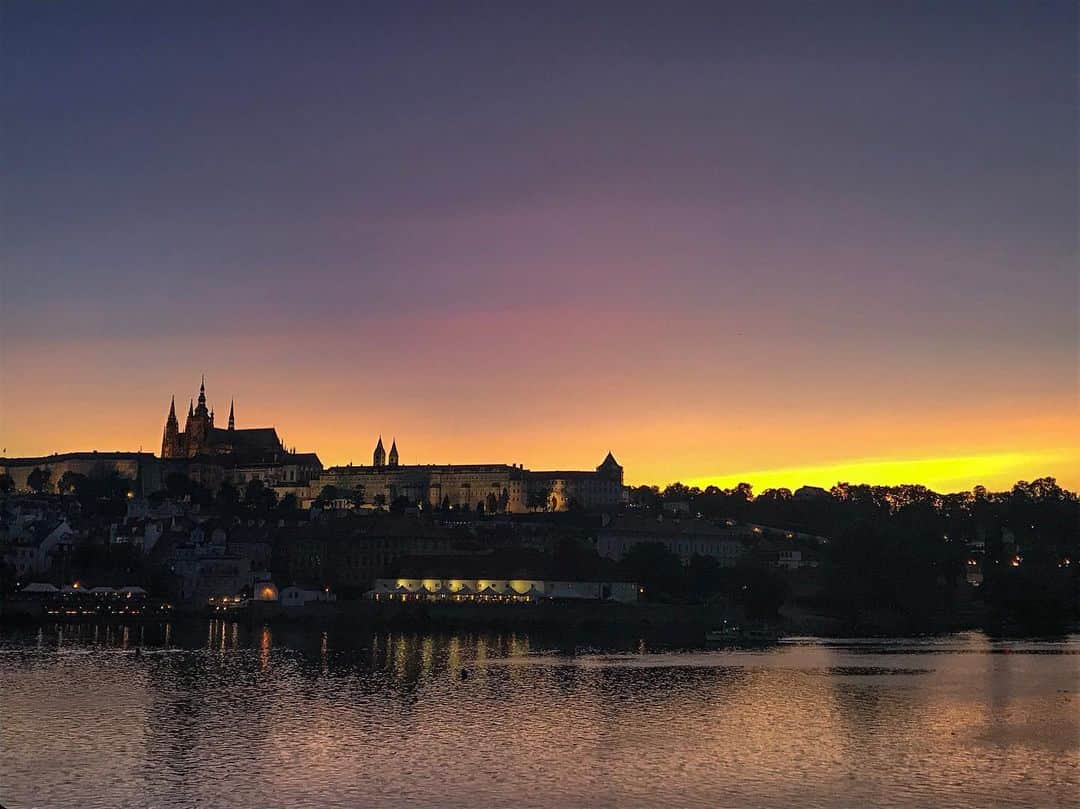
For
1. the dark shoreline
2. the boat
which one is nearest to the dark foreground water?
the boat

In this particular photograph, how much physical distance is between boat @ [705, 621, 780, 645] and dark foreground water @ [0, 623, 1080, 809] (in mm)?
11037

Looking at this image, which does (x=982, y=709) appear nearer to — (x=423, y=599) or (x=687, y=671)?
(x=687, y=671)

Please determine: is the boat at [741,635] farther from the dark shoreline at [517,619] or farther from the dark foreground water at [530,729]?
the dark foreground water at [530,729]

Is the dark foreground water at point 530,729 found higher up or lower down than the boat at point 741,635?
lower down

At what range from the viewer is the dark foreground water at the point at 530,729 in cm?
3994

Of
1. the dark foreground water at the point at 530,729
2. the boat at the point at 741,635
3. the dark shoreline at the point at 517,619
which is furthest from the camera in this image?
the dark shoreline at the point at 517,619

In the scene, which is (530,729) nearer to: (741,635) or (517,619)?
(741,635)

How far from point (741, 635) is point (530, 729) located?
49.1 metres

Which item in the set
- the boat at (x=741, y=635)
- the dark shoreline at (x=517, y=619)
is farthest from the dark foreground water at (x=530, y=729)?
the dark shoreline at (x=517, y=619)

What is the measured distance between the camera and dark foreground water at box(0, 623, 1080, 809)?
39.9 metres

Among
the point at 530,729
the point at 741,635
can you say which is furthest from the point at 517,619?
the point at 530,729

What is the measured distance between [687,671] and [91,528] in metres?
123

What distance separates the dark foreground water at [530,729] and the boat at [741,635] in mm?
11037

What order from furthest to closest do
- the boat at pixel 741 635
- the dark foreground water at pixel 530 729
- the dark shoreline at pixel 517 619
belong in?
1. the dark shoreline at pixel 517 619
2. the boat at pixel 741 635
3. the dark foreground water at pixel 530 729
